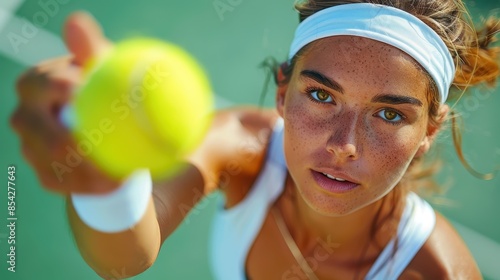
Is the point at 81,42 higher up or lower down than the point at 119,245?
higher up

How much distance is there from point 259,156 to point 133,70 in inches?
15.3

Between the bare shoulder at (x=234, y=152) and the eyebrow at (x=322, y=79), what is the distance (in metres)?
0.31

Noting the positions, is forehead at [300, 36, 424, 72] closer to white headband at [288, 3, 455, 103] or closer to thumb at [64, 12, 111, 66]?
white headband at [288, 3, 455, 103]

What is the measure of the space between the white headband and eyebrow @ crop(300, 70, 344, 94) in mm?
72

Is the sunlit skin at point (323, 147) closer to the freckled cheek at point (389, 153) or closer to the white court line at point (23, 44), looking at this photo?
the freckled cheek at point (389, 153)

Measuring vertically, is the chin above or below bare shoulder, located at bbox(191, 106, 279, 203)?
above

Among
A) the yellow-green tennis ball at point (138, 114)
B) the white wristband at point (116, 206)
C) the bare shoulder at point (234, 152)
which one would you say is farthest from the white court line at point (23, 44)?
the white wristband at point (116, 206)

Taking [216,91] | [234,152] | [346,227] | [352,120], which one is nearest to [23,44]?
[216,91]

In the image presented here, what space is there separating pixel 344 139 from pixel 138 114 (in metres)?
0.69

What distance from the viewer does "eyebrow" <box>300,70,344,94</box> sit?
1.20 meters

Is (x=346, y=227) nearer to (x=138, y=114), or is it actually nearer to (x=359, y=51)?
(x=359, y=51)

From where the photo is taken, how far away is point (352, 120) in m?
1.19

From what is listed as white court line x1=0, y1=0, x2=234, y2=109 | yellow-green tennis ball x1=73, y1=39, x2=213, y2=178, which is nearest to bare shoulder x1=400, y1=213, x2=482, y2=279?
yellow-green tennis ball x1=73, y1=39, x2=213, y2=178

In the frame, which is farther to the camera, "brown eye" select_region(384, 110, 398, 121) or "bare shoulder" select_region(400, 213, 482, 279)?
"bare shoulder" select_region(400, 213, 482, 279)
